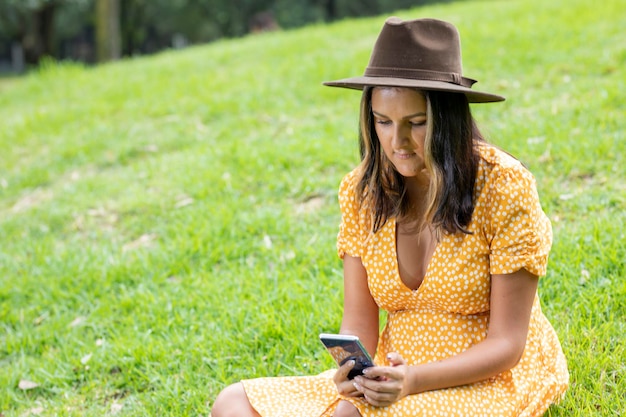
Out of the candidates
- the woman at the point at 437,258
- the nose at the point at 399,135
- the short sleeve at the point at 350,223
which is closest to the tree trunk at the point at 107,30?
the short sleeve at the point at 350,223

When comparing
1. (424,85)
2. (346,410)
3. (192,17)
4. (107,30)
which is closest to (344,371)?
(346,410)

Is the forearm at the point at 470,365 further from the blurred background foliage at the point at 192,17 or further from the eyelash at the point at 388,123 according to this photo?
the blurred background foliage at the point at 192,17

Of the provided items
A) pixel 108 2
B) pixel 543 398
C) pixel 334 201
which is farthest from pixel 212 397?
pixel 108 2

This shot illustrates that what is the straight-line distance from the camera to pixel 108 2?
579 inches

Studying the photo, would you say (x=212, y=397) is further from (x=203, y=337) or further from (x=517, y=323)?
(x=517, y=323)

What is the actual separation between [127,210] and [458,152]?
12.2 feet

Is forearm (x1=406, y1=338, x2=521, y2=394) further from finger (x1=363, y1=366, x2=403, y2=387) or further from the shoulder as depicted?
the shoulder

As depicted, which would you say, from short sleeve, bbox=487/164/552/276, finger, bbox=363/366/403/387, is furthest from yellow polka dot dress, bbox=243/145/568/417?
finger, bbox=363/366/403/387

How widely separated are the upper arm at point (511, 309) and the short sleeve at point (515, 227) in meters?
0.03

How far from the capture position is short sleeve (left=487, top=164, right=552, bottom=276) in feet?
7.71

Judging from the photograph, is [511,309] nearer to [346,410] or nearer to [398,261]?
[398,261]

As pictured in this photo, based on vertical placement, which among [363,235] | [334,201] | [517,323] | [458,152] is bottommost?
[334,201]

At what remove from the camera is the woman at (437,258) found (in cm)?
235

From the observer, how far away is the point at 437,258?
8.19ft
